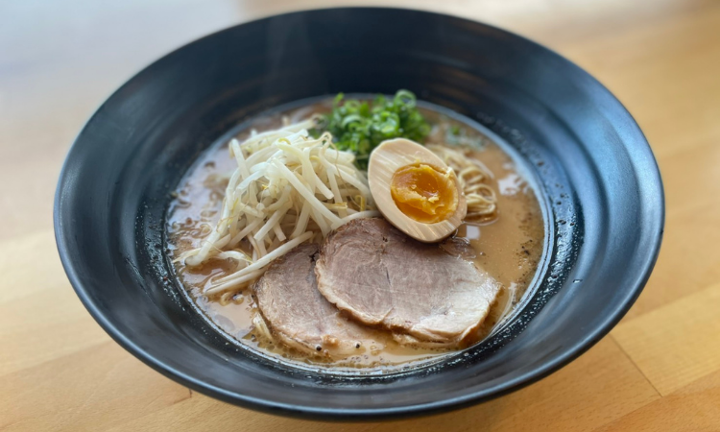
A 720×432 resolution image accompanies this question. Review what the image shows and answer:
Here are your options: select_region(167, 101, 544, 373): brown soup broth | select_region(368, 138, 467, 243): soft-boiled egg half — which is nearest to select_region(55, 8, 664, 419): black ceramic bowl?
select_region(167, 101, 544, 373): brown soup broth

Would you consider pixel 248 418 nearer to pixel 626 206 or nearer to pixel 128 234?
pixel 128 234

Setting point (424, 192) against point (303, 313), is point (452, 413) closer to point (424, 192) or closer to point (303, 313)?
point (303, 313)

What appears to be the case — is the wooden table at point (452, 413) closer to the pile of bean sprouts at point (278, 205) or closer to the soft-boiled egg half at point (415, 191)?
the pile of bean sprouts at point (278, 205)

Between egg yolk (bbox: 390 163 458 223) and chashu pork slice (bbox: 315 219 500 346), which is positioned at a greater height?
egg yolk (bbox: 390 163 458 223)

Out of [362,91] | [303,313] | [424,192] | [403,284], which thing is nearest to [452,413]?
[403,284]

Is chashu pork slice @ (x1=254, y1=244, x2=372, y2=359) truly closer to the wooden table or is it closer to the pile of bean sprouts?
the pile of bean sprouts

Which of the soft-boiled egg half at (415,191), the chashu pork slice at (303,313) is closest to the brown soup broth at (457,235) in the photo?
the chashu pork slice at (303,313)
